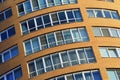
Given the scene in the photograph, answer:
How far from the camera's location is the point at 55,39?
1581 inches

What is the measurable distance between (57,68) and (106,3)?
11049 mm

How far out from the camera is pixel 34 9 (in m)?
43.0

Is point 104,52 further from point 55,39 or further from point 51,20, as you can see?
point 51,20

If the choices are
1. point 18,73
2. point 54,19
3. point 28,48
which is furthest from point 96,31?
point 18,73

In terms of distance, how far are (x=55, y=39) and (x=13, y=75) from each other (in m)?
6.07

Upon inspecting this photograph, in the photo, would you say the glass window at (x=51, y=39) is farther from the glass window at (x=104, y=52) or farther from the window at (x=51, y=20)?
the glass window at (x=104, y=52)

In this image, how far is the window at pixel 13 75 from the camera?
39812 millimetres

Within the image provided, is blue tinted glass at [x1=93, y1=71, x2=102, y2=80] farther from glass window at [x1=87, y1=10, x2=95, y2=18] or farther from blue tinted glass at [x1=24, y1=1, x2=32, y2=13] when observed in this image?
blue tinted glass at [x1=24, y1=1, x2=32, y2=13]

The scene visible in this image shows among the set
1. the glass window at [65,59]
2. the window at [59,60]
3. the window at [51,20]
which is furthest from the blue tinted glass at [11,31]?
the glass window at [65,59]

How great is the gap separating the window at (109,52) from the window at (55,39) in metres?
2.15

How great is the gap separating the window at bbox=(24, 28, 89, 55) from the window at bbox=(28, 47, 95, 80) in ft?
4.29

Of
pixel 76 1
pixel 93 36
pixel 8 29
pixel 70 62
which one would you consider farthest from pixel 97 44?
pixel 8 29

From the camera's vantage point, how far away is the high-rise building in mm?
38219

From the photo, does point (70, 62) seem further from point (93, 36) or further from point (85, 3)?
point (85, 3)
